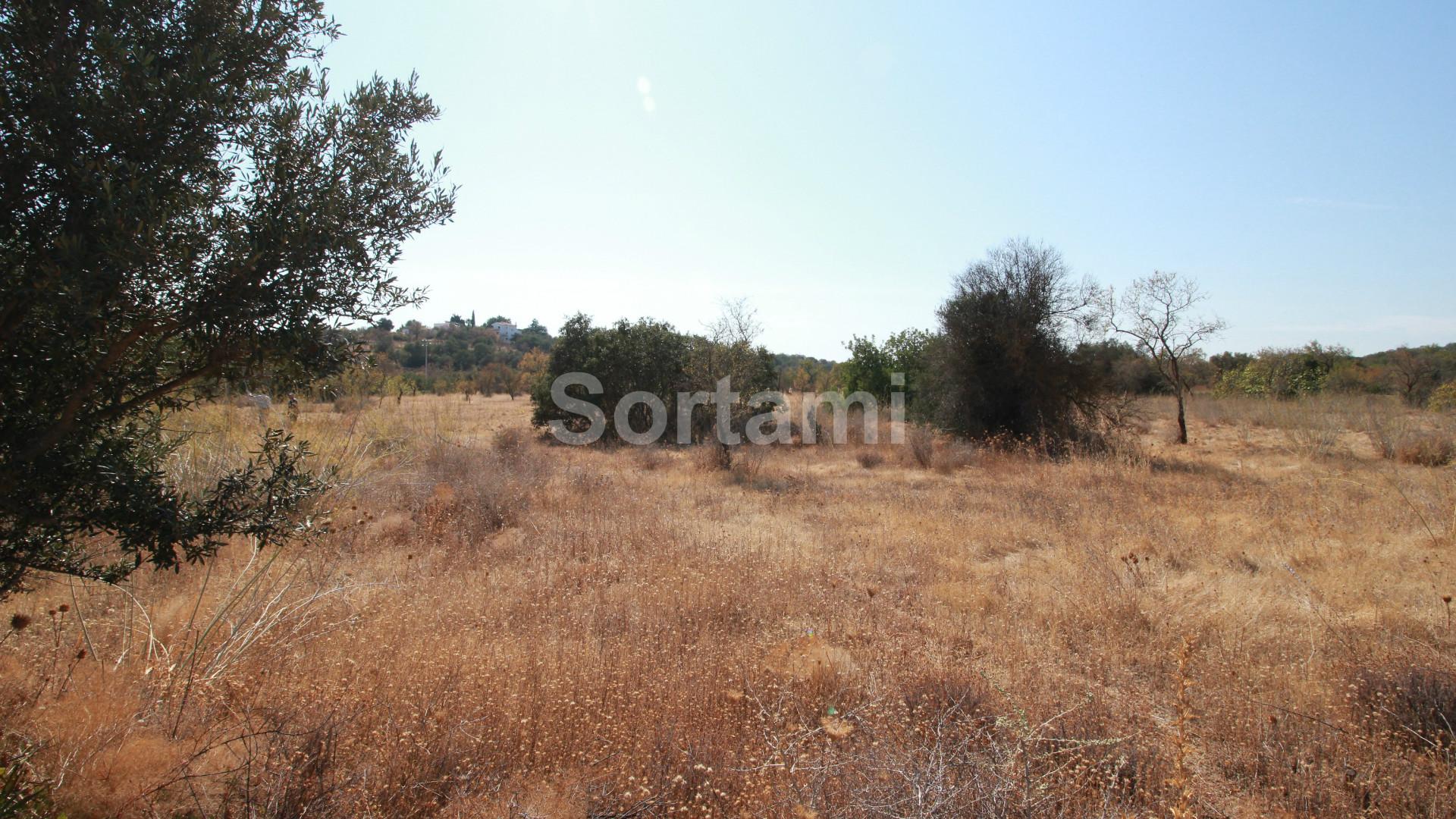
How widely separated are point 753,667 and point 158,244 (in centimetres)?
330

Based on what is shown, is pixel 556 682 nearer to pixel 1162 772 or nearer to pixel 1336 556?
pixel 1162 772

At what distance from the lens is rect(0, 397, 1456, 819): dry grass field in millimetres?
2521

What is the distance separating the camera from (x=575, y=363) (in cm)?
1827

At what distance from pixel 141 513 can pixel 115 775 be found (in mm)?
946

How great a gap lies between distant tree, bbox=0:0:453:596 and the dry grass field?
804 mm

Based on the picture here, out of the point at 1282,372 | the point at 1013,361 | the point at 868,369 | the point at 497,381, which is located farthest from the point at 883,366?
the point at 497,381

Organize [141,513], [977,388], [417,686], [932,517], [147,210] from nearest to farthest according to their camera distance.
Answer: [147,210]
[141,513]
[417,686]
[932,517]
[977,388]

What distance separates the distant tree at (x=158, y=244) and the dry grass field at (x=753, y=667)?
0.80 meters

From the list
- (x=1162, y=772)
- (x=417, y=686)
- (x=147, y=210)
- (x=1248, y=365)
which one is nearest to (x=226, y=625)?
(x=417, y=686)

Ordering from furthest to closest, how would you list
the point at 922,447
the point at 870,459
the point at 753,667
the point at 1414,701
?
the point at 870,459 < the point at 922,447 < the point at 753,667 < the point at 1414,701

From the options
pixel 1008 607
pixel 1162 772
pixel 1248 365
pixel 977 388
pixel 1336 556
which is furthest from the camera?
pixel 1248 365

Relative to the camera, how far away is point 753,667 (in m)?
3.71

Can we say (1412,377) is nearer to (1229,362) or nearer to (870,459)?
(1229,362)

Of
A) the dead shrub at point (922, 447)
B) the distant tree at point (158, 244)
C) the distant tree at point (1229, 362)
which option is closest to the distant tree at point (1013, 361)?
the dead shrub at point (922, 447)
